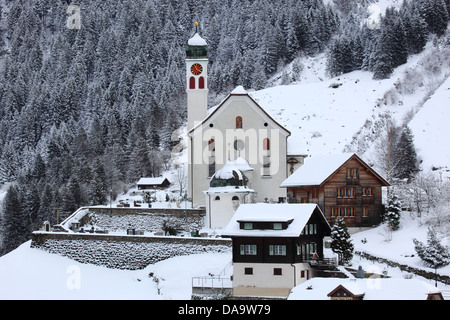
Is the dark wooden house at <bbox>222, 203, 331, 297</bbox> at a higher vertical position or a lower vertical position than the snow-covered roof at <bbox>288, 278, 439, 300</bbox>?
higher

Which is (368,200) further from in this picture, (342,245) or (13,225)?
(13,225)

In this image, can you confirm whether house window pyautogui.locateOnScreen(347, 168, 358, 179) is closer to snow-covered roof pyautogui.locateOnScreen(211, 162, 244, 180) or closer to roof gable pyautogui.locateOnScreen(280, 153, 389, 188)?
roof gable pyautogui.locateOnScreen(280, 153, 389, 188)

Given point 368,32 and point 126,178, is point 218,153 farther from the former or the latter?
point 368,32

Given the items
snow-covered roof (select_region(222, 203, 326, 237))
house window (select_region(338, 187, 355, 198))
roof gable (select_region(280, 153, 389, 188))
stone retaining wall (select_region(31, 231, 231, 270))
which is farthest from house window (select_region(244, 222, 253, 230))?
Result: house window (select_region(338, 187, 355, 198))

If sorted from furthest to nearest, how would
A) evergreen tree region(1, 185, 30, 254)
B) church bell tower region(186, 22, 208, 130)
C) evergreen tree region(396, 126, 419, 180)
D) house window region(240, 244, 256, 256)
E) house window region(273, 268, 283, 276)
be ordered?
1. evergreen tree region(1, 185, 30, 254)
2. church bell tower region(186, 22, 208, 130)
3. evergreen tree region(396, 126, 419, 180)
4. house window region(240, 244, 256, 256)
5. house window region(273, 268, 283, 276)

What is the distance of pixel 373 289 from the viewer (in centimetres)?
3116

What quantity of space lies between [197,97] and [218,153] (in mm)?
7351

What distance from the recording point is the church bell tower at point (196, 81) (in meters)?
69.3

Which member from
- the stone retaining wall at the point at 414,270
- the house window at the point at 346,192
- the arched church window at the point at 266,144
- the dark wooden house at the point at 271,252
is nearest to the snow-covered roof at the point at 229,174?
the arched church window at the point at 266,144

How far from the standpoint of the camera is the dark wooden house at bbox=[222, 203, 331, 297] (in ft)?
135

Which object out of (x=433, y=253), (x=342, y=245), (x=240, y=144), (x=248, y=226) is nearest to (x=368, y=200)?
(x=342, y=245)

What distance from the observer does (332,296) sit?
31.7 m

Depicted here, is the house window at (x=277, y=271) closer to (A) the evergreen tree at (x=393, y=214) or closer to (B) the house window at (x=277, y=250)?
(B) the house window at (x=277, y=250)
